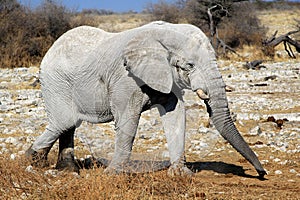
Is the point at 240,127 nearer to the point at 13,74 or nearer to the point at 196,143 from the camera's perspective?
the point at 196,143

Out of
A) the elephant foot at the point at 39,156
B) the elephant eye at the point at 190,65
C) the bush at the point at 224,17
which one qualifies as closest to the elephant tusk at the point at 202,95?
the elephant eye at the point at 190,65

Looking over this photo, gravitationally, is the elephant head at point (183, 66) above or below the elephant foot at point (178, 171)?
above

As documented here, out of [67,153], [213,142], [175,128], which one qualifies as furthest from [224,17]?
[175,128]

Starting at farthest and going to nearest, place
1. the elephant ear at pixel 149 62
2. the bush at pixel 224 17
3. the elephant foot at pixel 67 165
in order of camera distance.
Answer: the bush at pixel 224 17
the elephant foot at pixel 67 165
the elephant ear at pixel 149 62

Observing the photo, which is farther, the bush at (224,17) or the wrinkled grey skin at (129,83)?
the bush at (224,17)

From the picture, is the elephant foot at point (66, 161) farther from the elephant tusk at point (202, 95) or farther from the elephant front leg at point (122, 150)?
the elephant tusk at point (202, 95)

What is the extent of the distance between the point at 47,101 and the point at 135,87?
141 centimetres

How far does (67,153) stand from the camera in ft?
21.8

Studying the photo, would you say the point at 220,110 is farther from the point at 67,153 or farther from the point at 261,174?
the point at 67,153

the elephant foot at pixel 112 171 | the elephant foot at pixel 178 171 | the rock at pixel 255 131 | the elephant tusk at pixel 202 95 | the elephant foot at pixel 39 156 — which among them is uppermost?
the elephant tusk at pixel 202 95

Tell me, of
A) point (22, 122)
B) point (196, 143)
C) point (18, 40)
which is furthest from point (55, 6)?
point (196, 143)

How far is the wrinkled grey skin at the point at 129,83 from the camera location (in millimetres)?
5379

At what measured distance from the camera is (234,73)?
1791 cm

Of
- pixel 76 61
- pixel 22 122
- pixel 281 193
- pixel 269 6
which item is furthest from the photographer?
pixel 269 6
